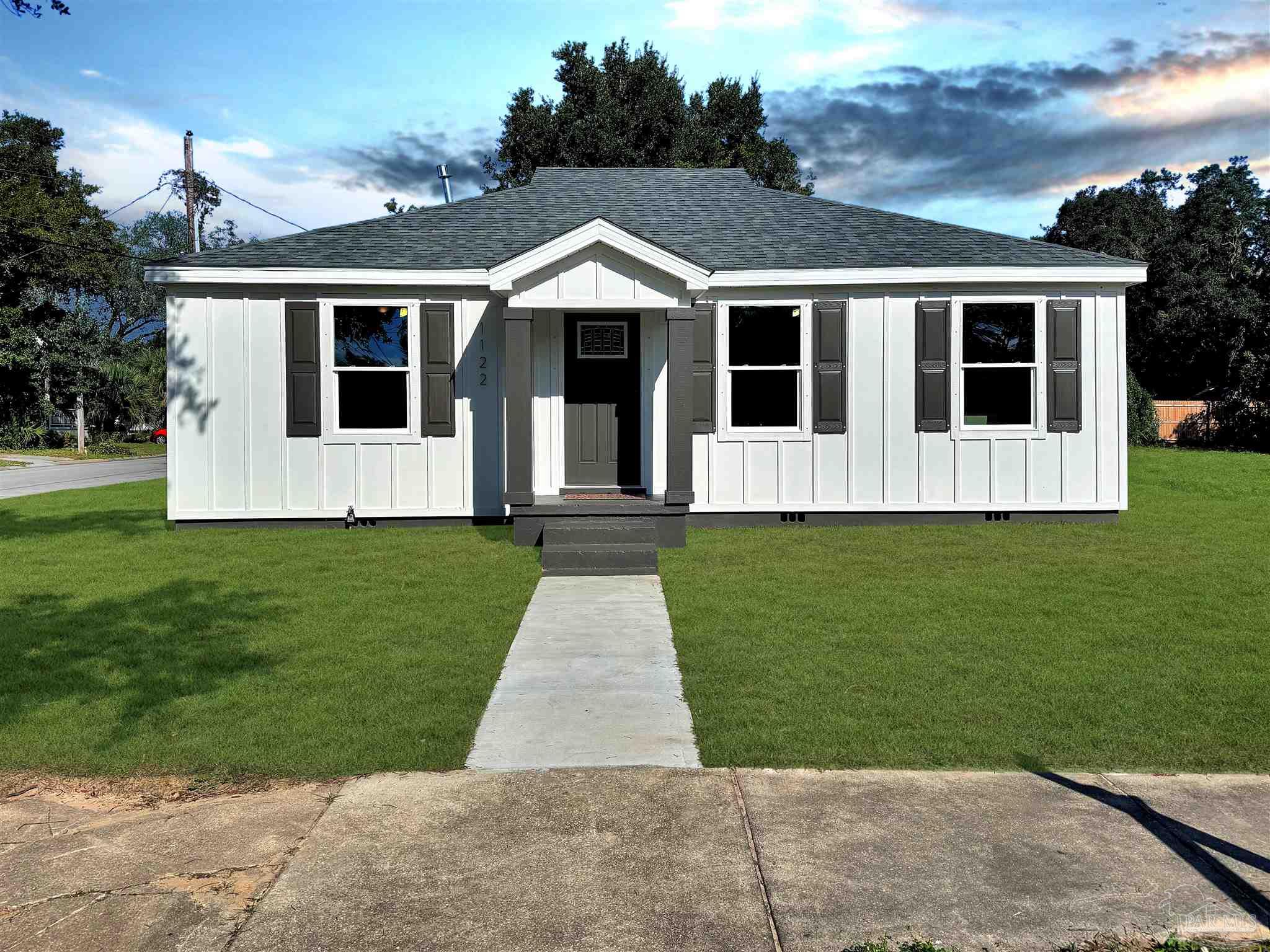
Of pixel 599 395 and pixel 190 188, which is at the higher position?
pixel 190 188

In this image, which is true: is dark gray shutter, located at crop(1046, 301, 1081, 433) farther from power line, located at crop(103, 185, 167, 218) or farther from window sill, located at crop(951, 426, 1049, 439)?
power line, located at crop(103, 185, 167, 218)

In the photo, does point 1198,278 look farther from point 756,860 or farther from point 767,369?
point 756,860

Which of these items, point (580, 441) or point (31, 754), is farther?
point (580, 441)

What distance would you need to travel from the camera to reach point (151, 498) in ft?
52.4

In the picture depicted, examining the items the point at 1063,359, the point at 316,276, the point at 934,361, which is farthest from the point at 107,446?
the point at 1063,359

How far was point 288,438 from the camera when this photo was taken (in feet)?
38.4

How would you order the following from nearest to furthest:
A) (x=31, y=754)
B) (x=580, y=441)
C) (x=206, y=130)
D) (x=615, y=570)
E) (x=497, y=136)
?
1. (x=31, y=754)
2. (x=615, y=570)
3. (x=580, y=441)
4. (x=206, y=130)
5. (x=497, y=136)

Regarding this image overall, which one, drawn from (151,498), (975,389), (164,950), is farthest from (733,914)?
(151,498)

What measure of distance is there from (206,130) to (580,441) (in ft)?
69.0

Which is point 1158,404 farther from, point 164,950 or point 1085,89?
point 164,950

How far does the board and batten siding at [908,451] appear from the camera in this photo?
11.9 meters

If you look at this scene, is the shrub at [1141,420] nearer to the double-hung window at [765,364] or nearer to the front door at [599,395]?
the double-hung window at [765,364]

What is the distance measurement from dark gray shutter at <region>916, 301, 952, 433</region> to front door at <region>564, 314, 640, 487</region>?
3.60 meters

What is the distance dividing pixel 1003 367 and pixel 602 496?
5.40 metres
